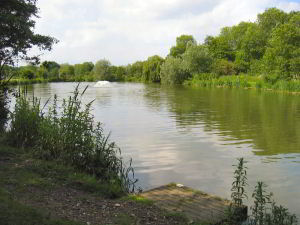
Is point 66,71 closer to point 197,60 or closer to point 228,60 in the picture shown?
point 228,60

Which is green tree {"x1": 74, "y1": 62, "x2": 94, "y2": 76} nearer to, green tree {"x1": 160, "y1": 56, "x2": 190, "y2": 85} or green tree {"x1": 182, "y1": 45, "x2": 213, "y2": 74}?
green tree {"x1": 160, "y1": 56, "x2": 190, "y2": 85}

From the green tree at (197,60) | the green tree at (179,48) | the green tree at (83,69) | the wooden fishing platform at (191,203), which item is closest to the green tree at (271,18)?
the green tree at (197,60)

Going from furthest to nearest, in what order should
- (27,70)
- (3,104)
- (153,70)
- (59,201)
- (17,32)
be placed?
(153,70)
(27,70)
(3,104)
(17,32)
(59,201)

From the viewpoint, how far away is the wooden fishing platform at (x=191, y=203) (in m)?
5.93

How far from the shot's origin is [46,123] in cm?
870

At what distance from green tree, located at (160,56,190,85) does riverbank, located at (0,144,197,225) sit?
61.1 meters

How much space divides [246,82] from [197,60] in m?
17.2

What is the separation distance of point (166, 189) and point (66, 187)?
2189 millimetres

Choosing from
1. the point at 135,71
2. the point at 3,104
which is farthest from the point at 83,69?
the point at 3,104

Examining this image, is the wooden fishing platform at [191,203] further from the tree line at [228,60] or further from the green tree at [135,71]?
the green tree at [135,71]

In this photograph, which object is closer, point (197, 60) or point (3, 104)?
point (3, 104)

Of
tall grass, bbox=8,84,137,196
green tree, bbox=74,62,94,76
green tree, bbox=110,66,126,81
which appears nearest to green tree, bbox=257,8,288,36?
green tree, bbox=110,66,126,81

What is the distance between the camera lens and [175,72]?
67.8 m

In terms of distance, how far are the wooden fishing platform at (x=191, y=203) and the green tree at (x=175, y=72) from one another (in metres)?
60.7
